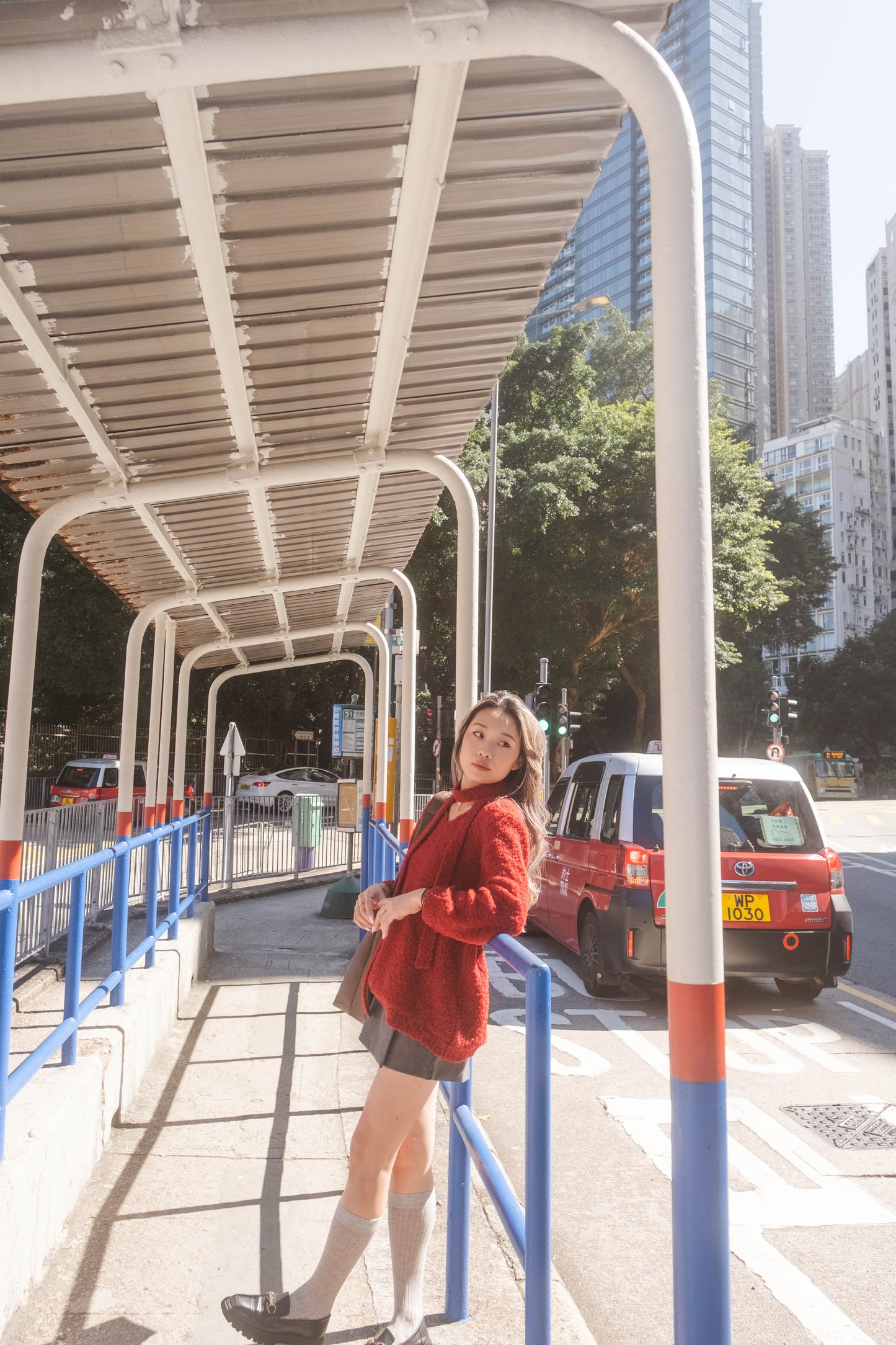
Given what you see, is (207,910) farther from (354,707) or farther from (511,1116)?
(354,707)

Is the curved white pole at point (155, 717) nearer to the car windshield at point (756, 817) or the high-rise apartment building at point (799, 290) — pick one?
the car windshield at point (756, 817)

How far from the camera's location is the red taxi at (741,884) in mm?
7762

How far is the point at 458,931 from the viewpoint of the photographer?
2551 millimetres

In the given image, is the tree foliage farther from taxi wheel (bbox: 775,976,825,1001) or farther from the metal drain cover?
the metal drain cover

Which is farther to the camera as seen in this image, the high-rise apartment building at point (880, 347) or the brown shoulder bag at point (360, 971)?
the high-rise apartment building at point (880, 347)

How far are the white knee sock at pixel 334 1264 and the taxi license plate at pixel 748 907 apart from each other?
211 inches

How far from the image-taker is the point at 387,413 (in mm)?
4789

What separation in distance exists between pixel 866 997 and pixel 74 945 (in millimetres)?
6801

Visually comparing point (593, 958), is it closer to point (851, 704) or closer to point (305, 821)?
point (305, 821)

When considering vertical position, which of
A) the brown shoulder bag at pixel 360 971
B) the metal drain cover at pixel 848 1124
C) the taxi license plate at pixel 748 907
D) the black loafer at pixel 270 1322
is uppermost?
the brown shoulder bag at pixel 360 971

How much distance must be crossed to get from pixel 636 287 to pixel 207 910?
104305 millimetres

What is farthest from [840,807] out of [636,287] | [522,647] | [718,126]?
[718,126]

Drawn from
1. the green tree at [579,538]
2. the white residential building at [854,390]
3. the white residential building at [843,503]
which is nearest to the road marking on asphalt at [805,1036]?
the green tree at [579,538]

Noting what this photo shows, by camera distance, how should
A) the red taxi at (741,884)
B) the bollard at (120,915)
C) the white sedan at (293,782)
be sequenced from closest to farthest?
1. the bollard at (120,915)
2. the red taxi at (741,884)
3. the white sedan at (293,782)
